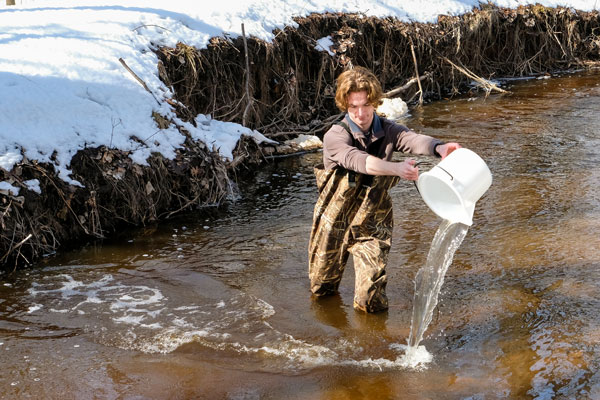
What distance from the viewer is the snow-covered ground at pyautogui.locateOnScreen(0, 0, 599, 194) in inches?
270

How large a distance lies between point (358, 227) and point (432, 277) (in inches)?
25.8

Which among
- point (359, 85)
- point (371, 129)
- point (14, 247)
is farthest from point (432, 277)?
point (14, 247)

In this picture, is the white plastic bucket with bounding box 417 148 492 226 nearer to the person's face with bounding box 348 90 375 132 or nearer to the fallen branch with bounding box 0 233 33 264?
the person's face with bounding box 348 90 375 132

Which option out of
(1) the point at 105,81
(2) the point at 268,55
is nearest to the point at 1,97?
(1) the point at 105,81

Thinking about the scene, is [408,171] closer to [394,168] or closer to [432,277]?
[394,168]

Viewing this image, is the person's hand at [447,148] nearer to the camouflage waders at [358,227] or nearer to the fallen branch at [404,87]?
the camouflage waders at [358,227]

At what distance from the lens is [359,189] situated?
15.5 ft

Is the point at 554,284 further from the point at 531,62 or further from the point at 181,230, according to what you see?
the point at 531,62

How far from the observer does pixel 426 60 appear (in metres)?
13.2

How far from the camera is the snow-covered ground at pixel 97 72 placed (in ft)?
22.5

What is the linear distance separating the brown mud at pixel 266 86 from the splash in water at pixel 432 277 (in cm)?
332

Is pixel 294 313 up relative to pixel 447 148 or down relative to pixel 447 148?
down

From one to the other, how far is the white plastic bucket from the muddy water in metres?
0.97

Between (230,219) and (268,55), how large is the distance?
144 inches
